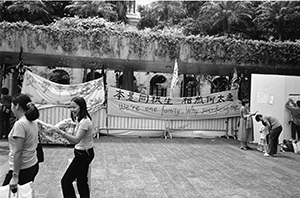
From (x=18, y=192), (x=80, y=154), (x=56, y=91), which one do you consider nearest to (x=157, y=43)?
(x=56, y=91)

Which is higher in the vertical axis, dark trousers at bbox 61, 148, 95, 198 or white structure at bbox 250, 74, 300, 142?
white structure at bbox 250, 74, 300, 142

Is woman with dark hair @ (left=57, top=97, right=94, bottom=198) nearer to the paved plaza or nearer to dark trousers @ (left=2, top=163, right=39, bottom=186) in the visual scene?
dark trousers @ (left=2, top=163, right=39, bottom=186)

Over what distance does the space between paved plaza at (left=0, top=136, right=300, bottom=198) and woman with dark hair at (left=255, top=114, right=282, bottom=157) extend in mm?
248

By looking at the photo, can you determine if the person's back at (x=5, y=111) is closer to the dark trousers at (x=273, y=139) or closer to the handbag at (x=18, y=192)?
the handbag at (x=18, y=192)

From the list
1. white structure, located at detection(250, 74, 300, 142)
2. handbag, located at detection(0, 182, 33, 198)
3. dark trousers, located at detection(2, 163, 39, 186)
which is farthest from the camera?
white structure, located at detection(250, 74, 300, 142)

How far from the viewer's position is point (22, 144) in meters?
3.07

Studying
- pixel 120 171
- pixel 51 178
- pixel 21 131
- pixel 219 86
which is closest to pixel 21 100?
pixel 21 131

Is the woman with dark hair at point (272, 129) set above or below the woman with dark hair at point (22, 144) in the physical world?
below

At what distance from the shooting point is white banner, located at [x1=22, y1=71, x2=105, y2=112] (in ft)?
33.7

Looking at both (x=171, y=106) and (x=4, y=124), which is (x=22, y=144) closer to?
(x=4, y=124)

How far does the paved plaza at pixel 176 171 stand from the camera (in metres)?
5.26

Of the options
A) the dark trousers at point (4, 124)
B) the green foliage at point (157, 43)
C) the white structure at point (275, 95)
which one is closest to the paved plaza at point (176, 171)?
the dark trousers at point (4, 124)

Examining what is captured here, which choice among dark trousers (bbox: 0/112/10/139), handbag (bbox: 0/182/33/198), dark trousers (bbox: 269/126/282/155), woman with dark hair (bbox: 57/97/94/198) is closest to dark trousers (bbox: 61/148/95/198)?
woman with dark hair (bbox: 57/97/94/198)

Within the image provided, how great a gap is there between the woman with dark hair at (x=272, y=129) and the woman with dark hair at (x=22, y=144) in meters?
7.05
